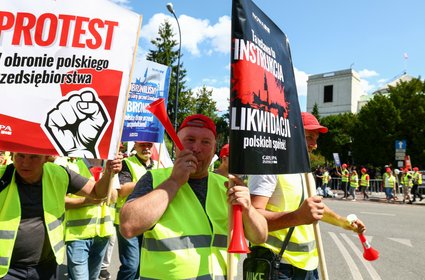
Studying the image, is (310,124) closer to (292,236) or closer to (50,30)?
(292,236)

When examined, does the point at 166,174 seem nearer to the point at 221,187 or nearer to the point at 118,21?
the point at 221,187

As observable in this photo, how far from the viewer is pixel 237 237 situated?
1.96 m

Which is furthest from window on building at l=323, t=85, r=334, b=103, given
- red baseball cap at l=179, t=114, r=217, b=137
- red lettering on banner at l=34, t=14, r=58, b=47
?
red baseball cap at l=179, t=114, r=217, b=137

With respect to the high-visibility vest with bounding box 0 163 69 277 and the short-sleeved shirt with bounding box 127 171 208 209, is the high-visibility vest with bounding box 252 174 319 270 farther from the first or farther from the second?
the high-visibility vest with bounding box 0 163 69 277

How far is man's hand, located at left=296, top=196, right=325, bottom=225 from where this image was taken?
2.48 meters

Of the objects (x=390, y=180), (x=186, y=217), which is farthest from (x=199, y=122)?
(x=390, y=180)

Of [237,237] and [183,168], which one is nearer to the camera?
[237,237]

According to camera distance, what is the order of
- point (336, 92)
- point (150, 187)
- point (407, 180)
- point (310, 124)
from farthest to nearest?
1. point (336, 92)
2. point (407, 180)
3. point (310, 124)
4. point (150, 187)

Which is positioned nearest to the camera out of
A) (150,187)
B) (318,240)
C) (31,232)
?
(150,187)

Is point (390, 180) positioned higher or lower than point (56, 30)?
lower

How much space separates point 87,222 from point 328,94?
7059cm

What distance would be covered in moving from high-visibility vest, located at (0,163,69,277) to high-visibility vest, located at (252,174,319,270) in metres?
1.48

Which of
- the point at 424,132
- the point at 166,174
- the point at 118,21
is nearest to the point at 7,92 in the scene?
the point at 118,21

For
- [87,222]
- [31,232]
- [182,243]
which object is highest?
[182,243]
